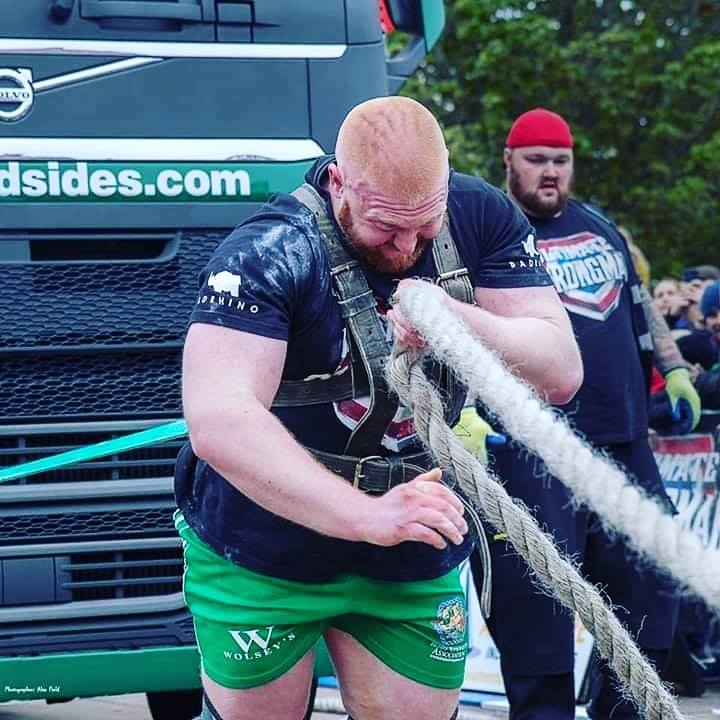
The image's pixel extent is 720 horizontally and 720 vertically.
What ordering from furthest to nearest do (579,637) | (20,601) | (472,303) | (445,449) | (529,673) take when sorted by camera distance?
(579,637) → (529,673) → (20,601) → (472,303) → (445,449)

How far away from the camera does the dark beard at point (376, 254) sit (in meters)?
3.50

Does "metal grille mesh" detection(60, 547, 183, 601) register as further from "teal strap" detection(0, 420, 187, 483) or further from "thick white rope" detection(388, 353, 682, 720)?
"thick white rope" detection(388, 353, 682, 720)

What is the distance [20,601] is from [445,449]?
218cm

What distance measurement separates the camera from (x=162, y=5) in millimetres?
5191

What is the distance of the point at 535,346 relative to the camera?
137 inches

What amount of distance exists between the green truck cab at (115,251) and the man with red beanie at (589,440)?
0.86m

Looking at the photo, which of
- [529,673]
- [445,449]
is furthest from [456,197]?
[529,673]

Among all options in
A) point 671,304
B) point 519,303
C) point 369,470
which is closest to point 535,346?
point 519,303

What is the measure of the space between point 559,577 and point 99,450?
7.63 ft

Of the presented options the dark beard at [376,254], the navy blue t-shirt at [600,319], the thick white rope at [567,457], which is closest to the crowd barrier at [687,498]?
the navy blue t-shirt at [600,319]

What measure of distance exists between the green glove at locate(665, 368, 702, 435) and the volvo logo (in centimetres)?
271

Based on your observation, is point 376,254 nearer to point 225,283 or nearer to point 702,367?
point 225,283

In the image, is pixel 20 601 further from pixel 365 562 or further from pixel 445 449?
pixel 445 449

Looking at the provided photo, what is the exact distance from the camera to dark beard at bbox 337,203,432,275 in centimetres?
350
